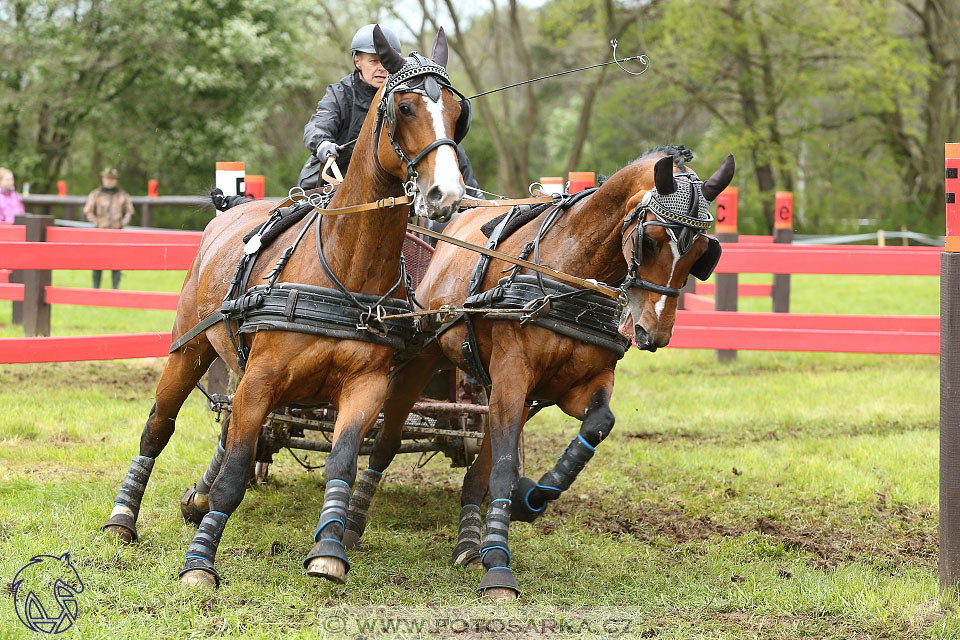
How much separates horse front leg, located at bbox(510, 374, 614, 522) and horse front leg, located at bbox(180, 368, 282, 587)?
3.92 feet

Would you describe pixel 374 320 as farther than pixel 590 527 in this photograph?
No

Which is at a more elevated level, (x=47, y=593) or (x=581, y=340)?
(x=581, y=340)

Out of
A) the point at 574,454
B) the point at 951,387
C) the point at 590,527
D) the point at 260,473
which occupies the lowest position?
the point at 590,527

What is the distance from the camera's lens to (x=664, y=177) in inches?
168

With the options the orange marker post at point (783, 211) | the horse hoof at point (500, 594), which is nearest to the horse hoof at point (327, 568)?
the horse hoof at point (500, 594)

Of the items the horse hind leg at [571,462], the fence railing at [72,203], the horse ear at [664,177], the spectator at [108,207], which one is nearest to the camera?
the horse ear at [664,177]

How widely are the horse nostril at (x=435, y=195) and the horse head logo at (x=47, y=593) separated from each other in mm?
2089

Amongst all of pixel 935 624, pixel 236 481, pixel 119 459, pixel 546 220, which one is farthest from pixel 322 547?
pixel 119 459

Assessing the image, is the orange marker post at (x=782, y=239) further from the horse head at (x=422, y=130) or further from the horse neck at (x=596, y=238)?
the horse head at (x=422, y=130)

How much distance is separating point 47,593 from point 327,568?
1.17 metres

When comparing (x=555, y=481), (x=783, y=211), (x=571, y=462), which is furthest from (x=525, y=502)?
(x=783, y=211)

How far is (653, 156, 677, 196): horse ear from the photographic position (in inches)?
167

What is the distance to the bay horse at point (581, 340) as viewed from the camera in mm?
4367

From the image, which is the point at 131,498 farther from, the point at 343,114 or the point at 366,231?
the point at 343,114
